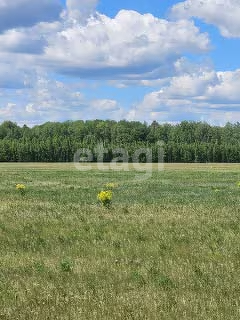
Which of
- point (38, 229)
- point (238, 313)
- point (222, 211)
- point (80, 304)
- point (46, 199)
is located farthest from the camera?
point (46, 199)

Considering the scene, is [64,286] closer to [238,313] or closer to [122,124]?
[238,313]

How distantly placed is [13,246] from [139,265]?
3750 mm

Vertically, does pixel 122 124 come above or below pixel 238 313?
above

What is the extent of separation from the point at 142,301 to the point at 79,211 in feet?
36.3

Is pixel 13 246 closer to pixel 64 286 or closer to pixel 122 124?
pixel 64 286

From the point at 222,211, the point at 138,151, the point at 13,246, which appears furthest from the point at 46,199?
the point at 138,151

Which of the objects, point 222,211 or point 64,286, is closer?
point 64,286

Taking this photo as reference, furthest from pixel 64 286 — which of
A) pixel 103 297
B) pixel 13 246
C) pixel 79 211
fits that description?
pixel 79 211

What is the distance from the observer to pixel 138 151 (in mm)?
141250

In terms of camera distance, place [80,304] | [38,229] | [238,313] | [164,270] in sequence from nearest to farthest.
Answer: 1. [238,313]
2. [80,304]
3. [164,270]
4. [38,229]

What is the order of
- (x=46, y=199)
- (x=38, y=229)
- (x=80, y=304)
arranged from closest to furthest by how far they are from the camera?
(x=80, y=304)
(x=38, y=229)
(x=46, y=199)

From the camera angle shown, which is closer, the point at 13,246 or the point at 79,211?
the point at 13,246

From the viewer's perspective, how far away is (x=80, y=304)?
7289 mm

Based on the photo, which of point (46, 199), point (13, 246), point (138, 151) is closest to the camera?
point (13, 246)
